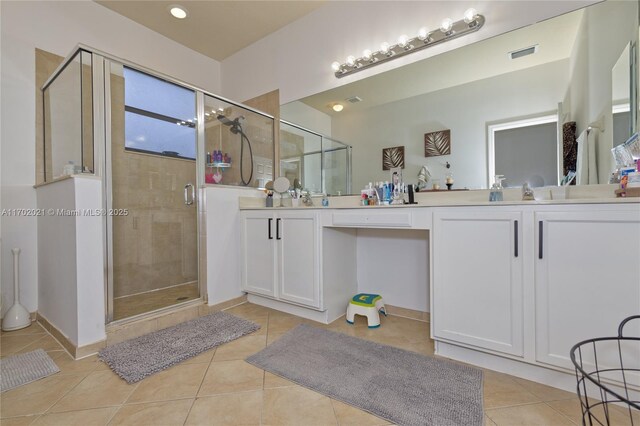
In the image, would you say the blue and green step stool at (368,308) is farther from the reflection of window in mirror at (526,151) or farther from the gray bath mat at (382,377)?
the reflection of window in mirror at (526,151)

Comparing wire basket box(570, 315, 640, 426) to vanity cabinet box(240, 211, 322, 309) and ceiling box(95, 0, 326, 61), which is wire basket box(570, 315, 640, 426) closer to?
vanity cabinet box(240, 211, 322, 309)

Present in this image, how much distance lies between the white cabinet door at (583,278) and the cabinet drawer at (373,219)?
2.16 feet

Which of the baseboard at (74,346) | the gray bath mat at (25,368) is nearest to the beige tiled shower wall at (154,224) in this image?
the baseboard at (74,346)

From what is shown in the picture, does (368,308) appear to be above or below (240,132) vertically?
below

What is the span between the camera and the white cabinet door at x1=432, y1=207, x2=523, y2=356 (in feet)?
4.63

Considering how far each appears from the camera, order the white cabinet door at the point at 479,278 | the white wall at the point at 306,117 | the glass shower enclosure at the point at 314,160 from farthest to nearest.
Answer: the white wall at the point at 306,117, the glass shower enclosure at the point at 314,160, the white cabinet door at the point at 479,278

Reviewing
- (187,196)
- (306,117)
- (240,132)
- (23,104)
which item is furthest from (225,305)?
(23,104)

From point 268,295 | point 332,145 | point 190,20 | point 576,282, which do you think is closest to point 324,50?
point 332,145

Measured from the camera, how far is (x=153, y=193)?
7.98ft

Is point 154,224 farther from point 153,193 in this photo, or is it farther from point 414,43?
point 414,43

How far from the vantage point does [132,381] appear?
1444 millimetres

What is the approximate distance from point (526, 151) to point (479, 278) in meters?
0.88

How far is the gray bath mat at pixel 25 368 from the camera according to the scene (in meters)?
1.47

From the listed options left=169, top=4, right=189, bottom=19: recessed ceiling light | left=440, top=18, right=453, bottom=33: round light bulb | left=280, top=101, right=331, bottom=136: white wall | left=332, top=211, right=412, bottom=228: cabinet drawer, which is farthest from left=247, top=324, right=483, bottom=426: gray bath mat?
left=169, top=4, right=189, bottom=19: recessed ceiling light
